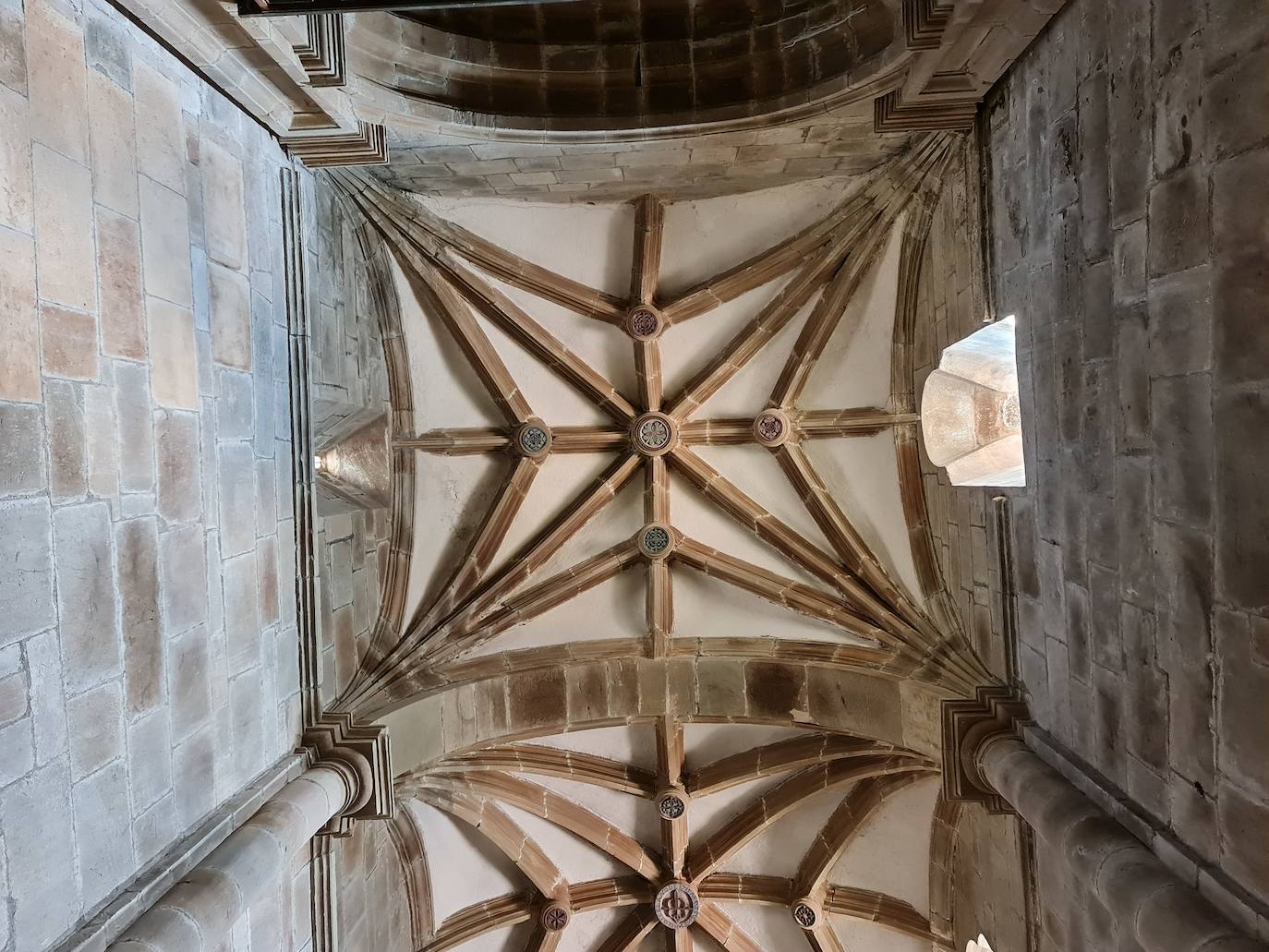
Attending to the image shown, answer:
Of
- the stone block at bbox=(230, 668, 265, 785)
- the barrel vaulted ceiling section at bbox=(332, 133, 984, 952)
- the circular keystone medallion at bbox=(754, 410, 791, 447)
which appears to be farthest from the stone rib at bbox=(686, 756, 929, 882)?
the stone block at bbox=(230, 668, 265, 785)

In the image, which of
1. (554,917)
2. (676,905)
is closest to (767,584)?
(676,905)

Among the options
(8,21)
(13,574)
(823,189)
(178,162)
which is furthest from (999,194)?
(13,574)

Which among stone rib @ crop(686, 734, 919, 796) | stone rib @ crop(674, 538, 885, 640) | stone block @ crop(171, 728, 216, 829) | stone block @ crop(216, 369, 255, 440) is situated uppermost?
stone block @ crop(216, 369, 255, 440)

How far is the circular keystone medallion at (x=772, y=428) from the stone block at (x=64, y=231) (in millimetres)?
5521

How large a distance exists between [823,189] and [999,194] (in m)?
1.96

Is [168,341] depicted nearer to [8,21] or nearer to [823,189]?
[8,21]

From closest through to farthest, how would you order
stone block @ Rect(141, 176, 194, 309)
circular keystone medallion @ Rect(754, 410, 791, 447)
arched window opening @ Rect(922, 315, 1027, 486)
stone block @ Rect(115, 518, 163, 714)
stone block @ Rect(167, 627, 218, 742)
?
stone block @ Rect(115, 518, 163, 714)
stone block @ Rect(141, 176, 194, 309)
stone block @ Rect(167, 627, 218, 742)
arched window opening @ Rect(922, 315, 1027, 486)
circular keystone medallion @ Rect(754, 410, 791, 447)

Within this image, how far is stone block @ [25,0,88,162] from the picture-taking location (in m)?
3.41

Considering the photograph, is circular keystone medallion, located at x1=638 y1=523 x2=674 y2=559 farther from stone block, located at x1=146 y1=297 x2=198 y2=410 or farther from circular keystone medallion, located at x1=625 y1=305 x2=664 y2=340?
stone block, located at x1=146 y1=297 x2=198 y2=410

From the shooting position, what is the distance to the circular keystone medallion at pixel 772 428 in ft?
24.8

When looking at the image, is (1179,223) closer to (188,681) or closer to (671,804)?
(188,681)

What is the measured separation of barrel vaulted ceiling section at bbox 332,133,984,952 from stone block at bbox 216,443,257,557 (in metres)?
2.21

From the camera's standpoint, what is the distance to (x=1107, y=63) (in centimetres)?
388

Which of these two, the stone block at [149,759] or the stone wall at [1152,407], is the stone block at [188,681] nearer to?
the stone block at [149,759]
